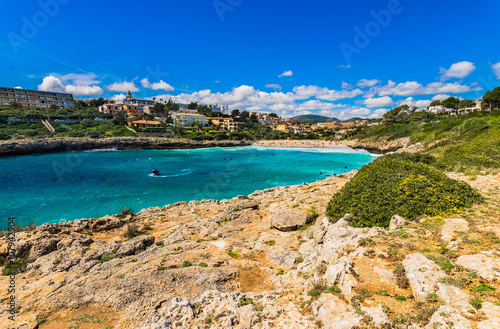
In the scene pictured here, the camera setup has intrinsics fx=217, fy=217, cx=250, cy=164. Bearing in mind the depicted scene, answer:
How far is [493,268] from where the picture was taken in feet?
16.5

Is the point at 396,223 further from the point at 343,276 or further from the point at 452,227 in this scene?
the point at 343,276

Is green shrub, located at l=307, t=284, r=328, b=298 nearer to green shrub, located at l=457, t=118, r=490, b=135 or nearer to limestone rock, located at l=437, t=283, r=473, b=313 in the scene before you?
limestone rock, located at l=437, t=283, r=473, b=313

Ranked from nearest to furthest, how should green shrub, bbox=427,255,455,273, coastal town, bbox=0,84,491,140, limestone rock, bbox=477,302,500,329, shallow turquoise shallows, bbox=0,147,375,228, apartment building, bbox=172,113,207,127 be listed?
1. limestone rock, bbox=477,302,500,329
2. green shrub, bbox=427,255,455,273
3. shallow turquoise shallows, bbox=0,147,375,228
4. coastal town, bbox=0,84,491,140
5. apartment building, bbox=172,113,207,127

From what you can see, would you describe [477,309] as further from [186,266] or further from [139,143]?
[139,143]

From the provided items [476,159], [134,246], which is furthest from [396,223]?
[476,159]

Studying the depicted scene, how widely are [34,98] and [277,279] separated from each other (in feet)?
553

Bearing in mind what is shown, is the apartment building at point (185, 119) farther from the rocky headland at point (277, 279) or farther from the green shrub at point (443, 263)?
the green shrub at point (443, 263)

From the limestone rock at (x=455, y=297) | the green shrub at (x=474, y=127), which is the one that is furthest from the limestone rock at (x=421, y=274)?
the green shrub at (x=474, y=127)

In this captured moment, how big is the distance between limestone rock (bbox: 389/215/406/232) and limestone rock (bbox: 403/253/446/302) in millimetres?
2289

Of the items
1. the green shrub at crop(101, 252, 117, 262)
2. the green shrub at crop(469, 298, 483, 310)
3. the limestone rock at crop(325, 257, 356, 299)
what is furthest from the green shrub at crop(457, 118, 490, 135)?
the green shrub at crop(101, 252, 117, 262)

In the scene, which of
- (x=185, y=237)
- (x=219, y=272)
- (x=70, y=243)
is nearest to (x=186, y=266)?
(x=219, y=272)

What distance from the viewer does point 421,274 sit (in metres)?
5.22

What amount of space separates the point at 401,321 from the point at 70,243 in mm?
14217

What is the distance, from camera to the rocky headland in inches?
185
